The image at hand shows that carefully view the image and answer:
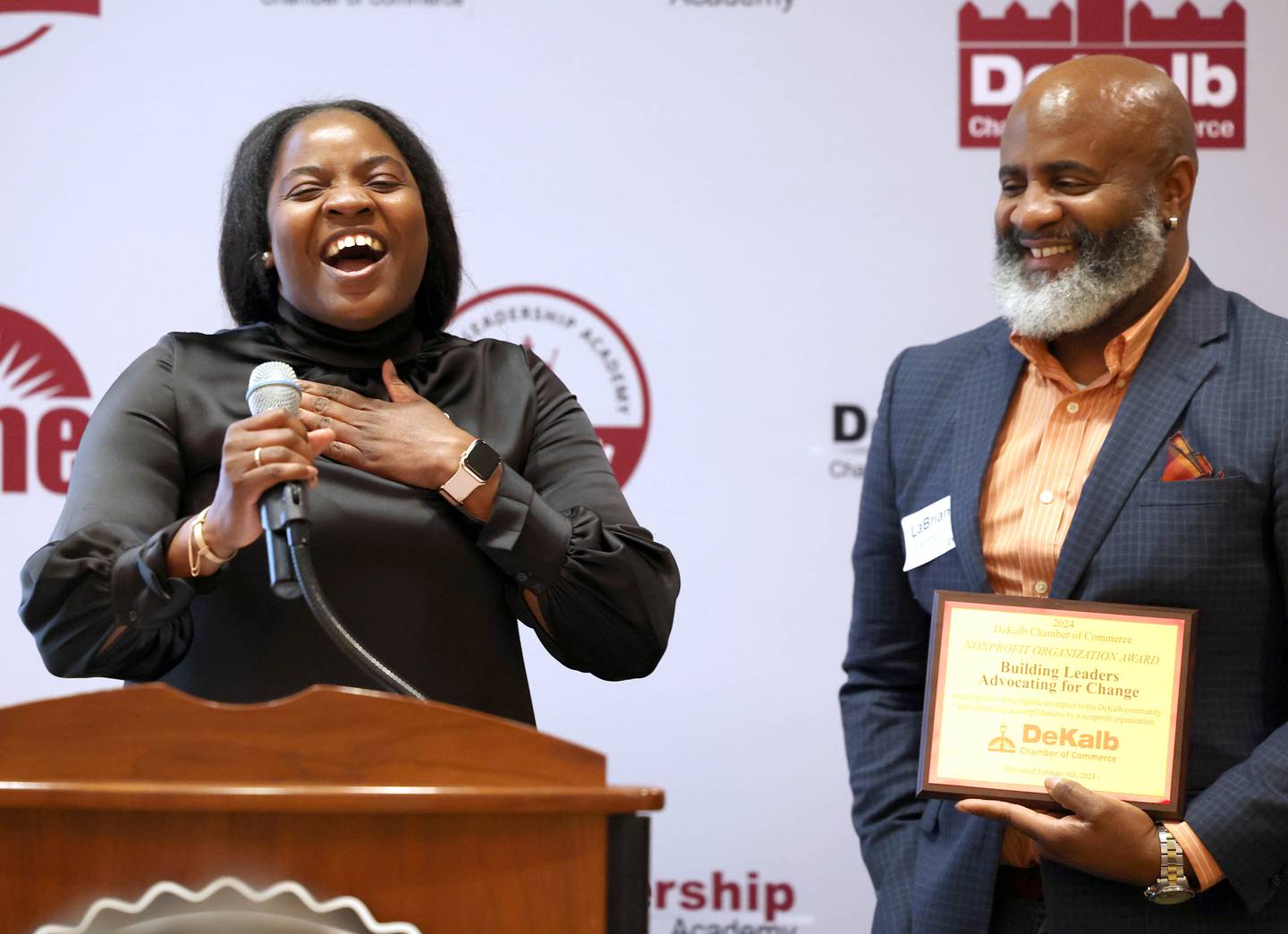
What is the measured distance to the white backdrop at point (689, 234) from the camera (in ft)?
11.7

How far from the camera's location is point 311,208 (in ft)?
7.10

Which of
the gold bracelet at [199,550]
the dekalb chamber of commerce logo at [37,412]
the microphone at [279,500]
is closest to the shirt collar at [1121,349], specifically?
the microphone at [279,500]

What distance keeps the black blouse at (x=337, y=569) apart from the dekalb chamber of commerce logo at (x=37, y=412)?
157 cm

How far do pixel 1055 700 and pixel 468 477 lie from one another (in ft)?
2.54

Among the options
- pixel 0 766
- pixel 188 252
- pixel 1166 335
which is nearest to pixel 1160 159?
pixel 1166 335

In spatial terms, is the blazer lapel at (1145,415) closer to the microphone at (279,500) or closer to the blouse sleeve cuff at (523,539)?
the blouse sleeve cuff at (523,539)

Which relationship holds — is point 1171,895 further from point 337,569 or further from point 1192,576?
point 337,569

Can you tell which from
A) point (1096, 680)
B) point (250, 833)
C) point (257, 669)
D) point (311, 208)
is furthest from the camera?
point (311, 208)

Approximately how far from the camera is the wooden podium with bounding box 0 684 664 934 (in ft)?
4.35

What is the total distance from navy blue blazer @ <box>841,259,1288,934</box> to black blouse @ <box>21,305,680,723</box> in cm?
45

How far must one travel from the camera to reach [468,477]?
6.66 feet

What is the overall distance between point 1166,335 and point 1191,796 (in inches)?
23.6

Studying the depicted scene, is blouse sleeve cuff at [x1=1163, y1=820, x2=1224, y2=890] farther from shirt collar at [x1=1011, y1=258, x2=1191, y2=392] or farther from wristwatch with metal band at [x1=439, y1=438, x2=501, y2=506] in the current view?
wristwatch with metal band at [x1=439, y1=438, x2=501, y2=506]

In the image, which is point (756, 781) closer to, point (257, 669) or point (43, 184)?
point (257, 669)
